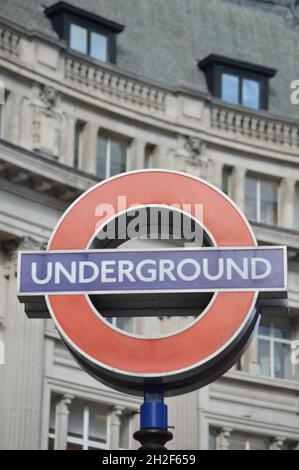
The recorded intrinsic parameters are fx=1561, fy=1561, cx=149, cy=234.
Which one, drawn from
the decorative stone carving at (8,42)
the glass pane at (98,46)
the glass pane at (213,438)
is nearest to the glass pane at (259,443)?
the glass pane at (213,438)

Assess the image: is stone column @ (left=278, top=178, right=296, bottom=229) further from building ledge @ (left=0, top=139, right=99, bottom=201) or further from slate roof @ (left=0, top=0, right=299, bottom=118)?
building ledge @ (left=0, top=139, right=99, bottom=201)

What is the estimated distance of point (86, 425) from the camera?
51031mm

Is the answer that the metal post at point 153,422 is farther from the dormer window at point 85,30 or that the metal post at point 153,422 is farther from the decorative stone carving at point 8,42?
the dormer window at point 85,30

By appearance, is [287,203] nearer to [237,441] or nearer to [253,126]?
[253,126]

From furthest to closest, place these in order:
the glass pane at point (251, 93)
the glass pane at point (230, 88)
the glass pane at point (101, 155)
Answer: the glass pane at point (251, 93) < the glass pane at point (230, 88) < the glass pane at point (101, 155)

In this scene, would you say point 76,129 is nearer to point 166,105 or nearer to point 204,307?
point 166,105

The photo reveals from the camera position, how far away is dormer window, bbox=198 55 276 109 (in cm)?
5788

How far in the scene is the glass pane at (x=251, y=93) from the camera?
58500mm

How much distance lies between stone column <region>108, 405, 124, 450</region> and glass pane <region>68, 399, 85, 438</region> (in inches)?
40.3

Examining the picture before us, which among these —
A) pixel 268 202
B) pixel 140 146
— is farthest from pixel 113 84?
pixel 268 202

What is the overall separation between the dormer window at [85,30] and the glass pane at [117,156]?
3004mm

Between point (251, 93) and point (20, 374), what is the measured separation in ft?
52.6

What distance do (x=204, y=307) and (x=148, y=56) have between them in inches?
1280

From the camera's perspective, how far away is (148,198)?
26969 mm
